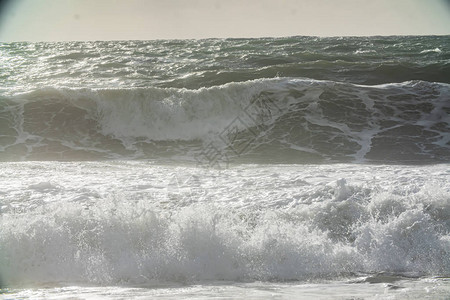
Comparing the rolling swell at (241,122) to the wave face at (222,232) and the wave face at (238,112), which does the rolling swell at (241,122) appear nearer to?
the wave face at (238,112)

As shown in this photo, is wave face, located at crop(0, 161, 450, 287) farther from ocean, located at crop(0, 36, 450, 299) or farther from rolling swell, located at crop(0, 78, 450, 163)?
rolling swell, located at crop(0, 78, 450, 163)

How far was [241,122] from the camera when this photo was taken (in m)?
12.4

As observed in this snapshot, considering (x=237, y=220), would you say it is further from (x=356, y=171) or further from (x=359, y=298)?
(x=356, y=171)

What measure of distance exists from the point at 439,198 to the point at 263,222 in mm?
2065

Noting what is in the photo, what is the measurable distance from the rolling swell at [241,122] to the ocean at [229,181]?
0.05 m

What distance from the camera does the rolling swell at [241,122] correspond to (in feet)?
34.7

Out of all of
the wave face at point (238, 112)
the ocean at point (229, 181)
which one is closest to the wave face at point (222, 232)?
the ocean at point (229, 181)

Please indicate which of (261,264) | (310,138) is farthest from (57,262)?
(310,138)

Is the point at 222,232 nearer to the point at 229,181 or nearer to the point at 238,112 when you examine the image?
→ the point at 229,181

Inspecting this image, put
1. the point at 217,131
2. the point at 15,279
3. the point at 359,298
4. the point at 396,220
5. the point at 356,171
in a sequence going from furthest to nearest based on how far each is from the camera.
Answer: the point at 217,131, the point at 356,171, the point at 396,220, the point at 15,279, the point at 359,298

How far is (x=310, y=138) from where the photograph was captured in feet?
36.8

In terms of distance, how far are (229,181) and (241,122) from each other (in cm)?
482

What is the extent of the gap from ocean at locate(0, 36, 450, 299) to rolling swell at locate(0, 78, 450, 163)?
5 centimetres

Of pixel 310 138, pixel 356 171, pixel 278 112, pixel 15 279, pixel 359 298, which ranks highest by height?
pixel 278 112
